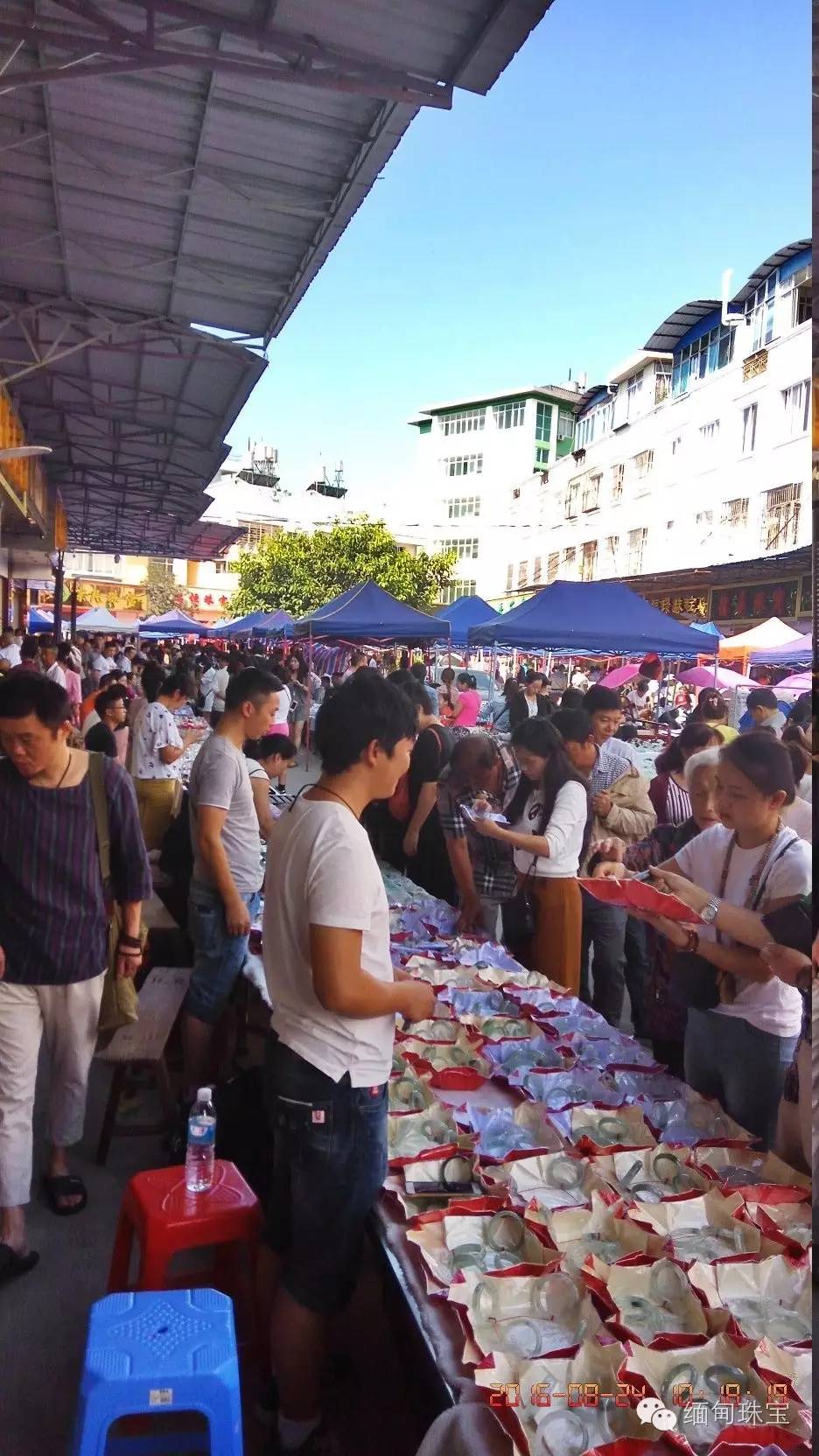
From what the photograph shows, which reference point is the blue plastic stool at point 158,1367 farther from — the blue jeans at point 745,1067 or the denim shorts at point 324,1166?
the blue jeans at point 745,1067

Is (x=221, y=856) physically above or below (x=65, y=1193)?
above

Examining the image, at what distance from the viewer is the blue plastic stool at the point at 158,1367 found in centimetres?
168

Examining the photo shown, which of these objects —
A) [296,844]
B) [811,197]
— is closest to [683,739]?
[296,844]

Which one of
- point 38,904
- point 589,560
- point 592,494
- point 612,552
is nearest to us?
point 38,904

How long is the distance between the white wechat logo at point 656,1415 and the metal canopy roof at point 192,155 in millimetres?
3648

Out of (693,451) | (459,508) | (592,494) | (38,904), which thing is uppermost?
(459,508)

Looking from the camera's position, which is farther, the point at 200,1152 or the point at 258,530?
the point at 258,530

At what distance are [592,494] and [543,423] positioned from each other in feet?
79.2

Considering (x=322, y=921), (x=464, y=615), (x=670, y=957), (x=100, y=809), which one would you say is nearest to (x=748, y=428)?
(x=464, y=615)

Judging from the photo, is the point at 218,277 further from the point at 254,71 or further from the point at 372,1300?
the point at 372,1300

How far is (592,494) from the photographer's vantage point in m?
28.6

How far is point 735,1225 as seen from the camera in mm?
1973

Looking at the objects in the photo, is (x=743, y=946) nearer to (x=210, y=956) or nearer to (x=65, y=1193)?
(x=210, y=956)

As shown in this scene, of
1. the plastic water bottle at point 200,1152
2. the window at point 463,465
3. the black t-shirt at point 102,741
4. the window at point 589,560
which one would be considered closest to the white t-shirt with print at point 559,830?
the plastic water bottle at point 200,1152
